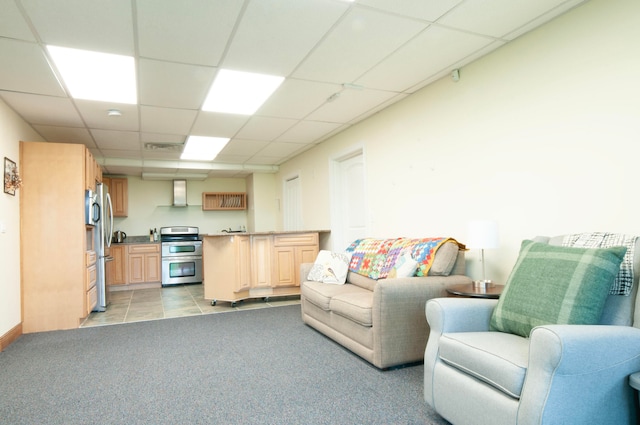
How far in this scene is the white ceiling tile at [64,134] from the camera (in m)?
4.75

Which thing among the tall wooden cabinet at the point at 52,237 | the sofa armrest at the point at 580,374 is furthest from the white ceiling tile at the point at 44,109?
the sofa armrest at the point at 580,374

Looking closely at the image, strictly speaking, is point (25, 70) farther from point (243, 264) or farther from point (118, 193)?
point (118, 193)

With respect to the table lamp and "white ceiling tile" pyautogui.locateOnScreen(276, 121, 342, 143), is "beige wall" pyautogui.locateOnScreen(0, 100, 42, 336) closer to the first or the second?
"white ceiling tile" pyautogui.locateOnScreen(276, 121, 342, 143)

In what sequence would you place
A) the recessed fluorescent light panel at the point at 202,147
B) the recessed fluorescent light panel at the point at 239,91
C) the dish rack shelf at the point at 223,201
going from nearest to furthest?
the recessed fluorescent light panel at the point at 239,91 < the recessed fluorescent light panel at the point at 202,147 < the dish rack shelf at the point at 223,201

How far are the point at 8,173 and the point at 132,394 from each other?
8.90ft

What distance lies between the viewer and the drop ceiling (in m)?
2.38

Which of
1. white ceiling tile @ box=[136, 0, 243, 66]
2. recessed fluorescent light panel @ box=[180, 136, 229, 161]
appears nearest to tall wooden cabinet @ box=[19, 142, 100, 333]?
recessed fluorescent light panel @ box=[180, 136, 229, 161]

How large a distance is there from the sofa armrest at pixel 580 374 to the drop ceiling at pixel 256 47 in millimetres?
1958

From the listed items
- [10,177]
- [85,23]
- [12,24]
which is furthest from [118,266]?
[85,23]

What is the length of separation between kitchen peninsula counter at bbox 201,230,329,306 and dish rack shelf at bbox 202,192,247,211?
3.46 m

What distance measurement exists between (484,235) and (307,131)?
10.6 ft

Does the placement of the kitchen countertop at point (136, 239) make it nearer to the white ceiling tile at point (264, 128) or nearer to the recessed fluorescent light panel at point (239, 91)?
the white ceiling tile at point (264, 128)

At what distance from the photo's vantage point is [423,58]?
3.13 m

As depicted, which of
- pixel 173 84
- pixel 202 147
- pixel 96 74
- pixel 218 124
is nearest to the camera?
pixel 96 74
